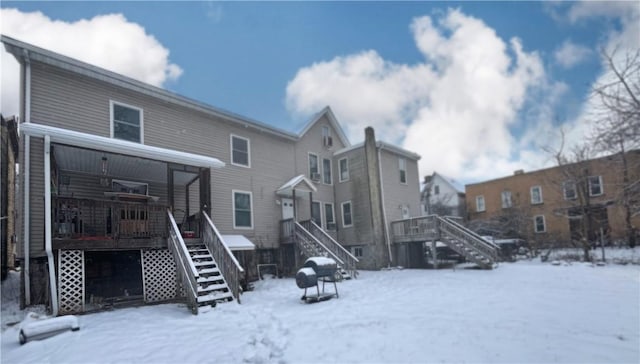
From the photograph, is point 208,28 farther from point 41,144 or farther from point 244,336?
point 244,336

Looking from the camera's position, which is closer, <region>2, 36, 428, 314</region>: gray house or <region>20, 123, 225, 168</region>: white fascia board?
<region>20, 123, 225, 168</region>: white fascia board

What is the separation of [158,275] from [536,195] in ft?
95.9

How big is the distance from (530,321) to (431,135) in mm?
22226

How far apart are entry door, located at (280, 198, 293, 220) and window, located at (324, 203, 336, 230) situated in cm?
282

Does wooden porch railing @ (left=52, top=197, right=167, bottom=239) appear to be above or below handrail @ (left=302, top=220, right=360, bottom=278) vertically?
above

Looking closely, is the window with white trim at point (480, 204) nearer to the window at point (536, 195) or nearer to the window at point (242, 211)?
the window at point (536, 195)

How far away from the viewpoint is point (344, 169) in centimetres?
1962

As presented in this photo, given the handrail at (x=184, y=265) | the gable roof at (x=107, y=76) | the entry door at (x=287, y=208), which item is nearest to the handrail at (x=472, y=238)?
the entry door at (x=287, y=208)

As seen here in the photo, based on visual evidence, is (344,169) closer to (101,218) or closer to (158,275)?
(158,275)

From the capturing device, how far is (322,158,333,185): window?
763 inches

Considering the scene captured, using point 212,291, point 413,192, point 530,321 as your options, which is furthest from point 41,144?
point 413,192

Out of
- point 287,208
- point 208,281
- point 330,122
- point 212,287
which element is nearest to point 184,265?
Answer: point 208,281

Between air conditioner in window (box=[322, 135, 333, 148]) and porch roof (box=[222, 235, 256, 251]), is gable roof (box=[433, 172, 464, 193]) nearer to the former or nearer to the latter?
air conditioner in window (box=[322, 135, 333, 148])

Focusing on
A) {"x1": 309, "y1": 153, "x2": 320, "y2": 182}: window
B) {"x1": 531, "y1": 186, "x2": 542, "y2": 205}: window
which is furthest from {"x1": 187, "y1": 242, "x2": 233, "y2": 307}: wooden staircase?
{"x1": 531, "y1": 186, "x2": 542, "y2": 205}: window
